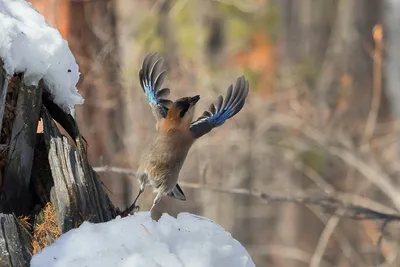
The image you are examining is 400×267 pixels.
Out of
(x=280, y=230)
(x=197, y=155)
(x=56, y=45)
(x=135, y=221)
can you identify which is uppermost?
(x=56, y=45)

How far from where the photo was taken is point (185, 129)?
2.53m

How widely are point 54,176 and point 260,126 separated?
200 inches

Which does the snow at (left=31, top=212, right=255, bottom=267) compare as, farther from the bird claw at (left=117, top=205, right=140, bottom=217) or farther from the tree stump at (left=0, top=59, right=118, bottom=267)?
the bird claw at (left=117, top=205, right=140, bottom=217)

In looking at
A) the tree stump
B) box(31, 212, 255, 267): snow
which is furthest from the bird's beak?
box(31, 212, 255, 267): snow

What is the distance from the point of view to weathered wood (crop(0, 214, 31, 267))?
5.33ft

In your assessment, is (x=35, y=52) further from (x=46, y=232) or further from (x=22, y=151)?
(x=46, y=232)

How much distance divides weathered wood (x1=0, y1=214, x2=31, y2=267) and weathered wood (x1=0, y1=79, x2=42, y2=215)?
0.16m

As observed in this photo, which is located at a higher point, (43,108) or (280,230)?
(43,108)

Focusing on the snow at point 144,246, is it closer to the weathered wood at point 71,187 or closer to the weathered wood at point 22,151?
the weathered wood at point 71,187

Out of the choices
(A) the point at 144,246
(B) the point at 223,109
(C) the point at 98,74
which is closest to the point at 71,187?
(A) the point at 144,246

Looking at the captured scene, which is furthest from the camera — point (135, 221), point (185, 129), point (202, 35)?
point (202, 35)

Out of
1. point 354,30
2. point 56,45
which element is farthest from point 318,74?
point 56,45

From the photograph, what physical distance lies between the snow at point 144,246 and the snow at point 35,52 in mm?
391

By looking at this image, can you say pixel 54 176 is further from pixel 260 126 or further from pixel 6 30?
pixel 260 126
